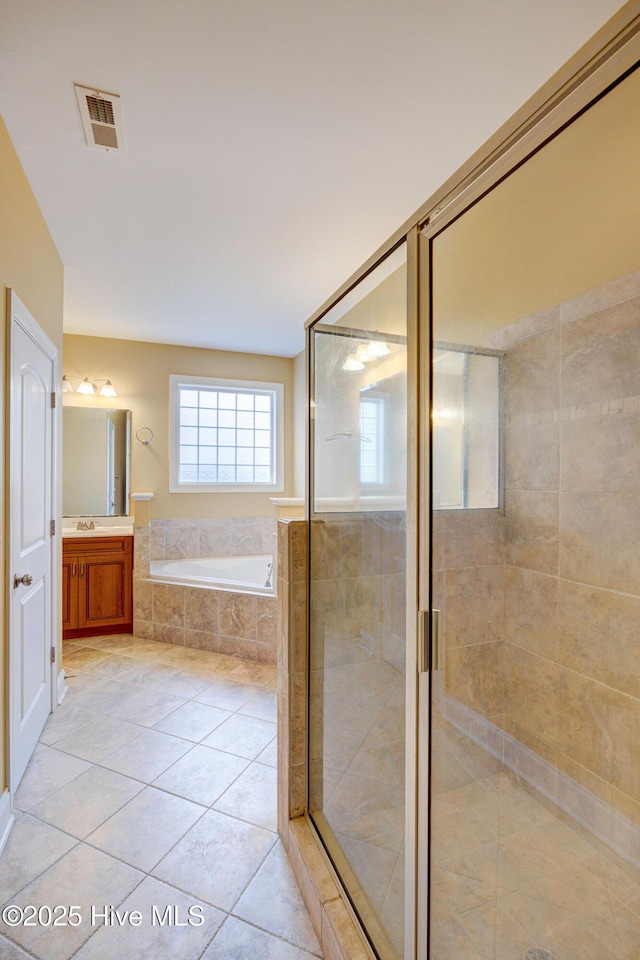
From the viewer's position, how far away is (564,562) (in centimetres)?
103

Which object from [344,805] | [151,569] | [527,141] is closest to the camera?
[527,141]

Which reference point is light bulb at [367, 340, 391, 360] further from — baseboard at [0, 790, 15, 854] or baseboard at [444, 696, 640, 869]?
baseboard at [0, 790, 15, 854]

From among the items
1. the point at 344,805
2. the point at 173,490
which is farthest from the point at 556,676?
the point at 173,490

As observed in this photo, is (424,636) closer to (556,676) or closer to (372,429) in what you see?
(556,676)

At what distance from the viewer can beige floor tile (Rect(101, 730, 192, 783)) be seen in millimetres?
2094

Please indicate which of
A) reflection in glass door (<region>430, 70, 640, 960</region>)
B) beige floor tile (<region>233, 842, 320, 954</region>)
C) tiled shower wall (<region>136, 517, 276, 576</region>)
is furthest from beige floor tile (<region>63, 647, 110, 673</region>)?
reflection in glass door (<region>430, 70, 640, 960</region>)

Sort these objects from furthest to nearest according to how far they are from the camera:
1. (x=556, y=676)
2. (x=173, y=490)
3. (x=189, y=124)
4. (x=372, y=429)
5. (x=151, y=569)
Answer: (x=173, y=490)
(x=151, y=569)
(x=189, y=124)
(x=372, y=429)
(x=556, y=676)

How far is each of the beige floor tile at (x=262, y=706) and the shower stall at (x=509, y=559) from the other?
4.52 ft

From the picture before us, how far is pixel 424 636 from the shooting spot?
976 mm

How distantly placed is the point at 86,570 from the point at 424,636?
143 inches

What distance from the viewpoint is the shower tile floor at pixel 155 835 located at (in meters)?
1.34

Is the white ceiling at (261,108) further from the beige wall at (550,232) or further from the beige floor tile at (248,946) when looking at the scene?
the beige floor tile at (248,946)

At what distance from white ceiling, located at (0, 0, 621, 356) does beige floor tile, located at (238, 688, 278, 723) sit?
270cm

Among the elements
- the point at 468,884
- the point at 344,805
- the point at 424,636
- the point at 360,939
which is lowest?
the point at 360,939
